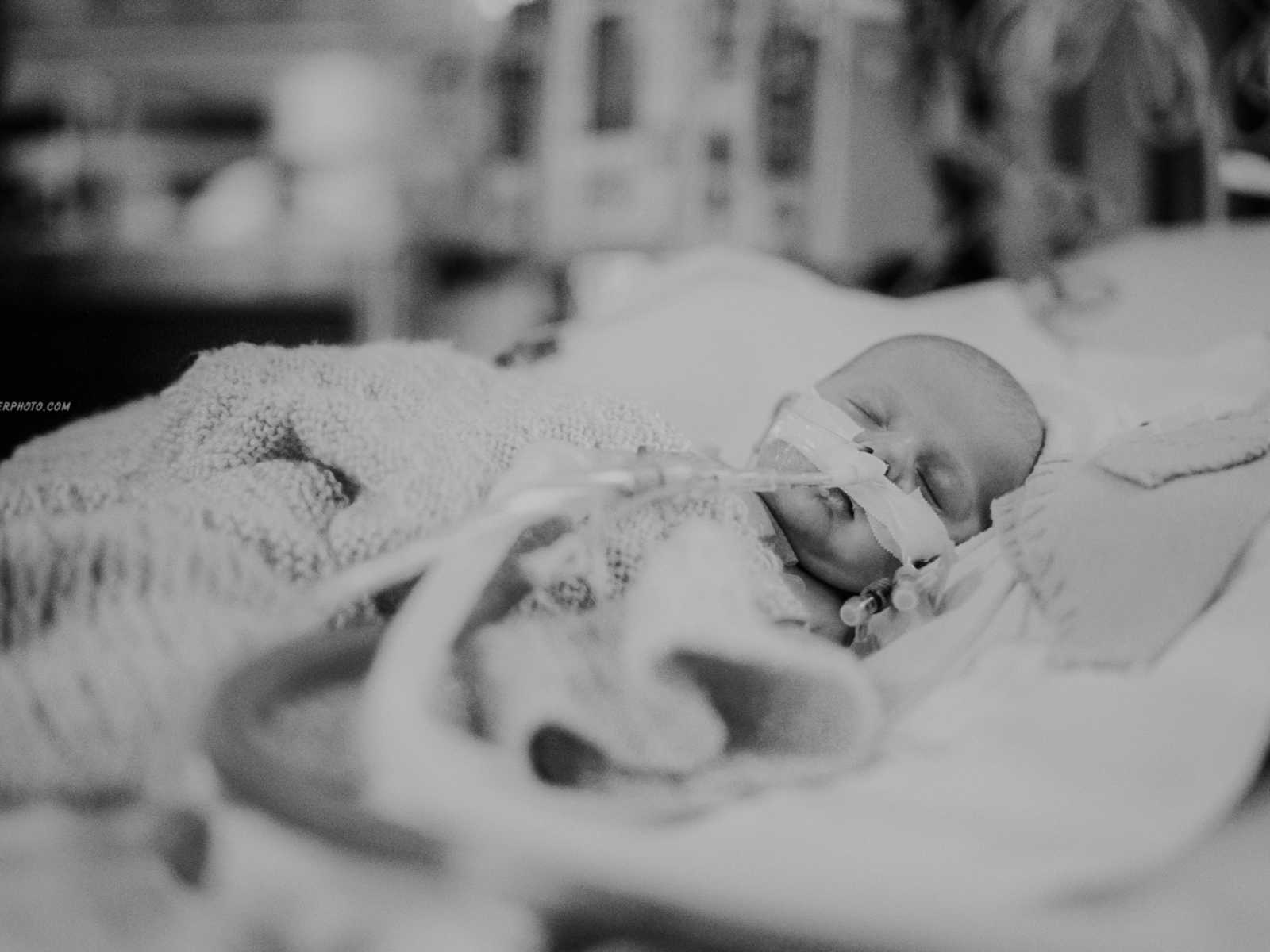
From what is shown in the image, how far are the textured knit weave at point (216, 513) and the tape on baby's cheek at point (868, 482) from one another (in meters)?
0.11

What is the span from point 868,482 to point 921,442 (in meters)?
0.08

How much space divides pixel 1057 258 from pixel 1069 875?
106 cm

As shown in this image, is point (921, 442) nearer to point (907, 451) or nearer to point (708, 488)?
point (907, 451)

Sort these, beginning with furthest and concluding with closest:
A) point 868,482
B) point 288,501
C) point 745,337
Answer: point 745,337, point 868,482, point 288,501

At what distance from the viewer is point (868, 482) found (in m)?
0.65

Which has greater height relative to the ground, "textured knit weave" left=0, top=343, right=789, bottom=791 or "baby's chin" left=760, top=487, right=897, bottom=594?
"textured knit weave" left=0, top=343, right=789, bottom=791

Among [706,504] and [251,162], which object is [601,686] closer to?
[706,504]

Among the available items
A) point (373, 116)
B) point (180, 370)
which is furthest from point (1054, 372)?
point (373, 116)

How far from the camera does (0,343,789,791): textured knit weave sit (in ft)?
1.28

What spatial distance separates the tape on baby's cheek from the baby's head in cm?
1
